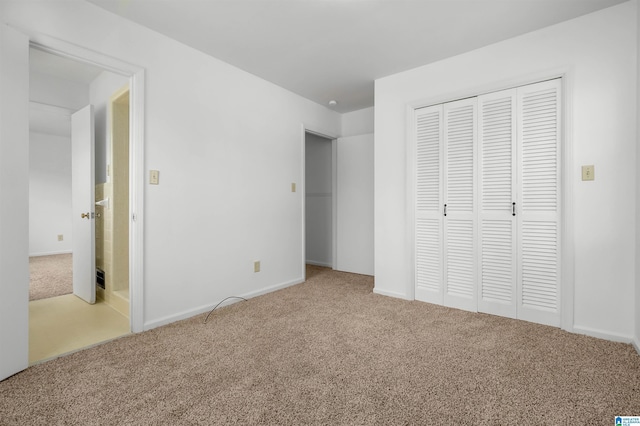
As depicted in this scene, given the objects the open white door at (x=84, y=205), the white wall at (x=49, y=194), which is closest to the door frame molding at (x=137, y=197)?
the open white door at (x=84, y=205)

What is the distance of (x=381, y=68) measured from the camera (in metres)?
3.08

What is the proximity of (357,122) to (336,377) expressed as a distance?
3.58 meters

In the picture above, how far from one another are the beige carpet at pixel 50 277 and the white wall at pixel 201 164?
190 centimetres

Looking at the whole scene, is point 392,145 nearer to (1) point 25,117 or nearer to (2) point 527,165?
(2) point 527,165

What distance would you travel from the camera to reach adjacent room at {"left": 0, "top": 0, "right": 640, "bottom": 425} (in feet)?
5.39

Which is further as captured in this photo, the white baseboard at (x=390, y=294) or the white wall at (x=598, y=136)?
the white baseboard at (x=390, y=294)

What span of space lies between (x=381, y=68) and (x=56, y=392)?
3446 millimetres

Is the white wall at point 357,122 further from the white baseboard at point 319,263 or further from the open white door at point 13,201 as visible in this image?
the open white door at point 13,201

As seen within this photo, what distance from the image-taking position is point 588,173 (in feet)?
7.30

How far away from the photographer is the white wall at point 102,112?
3156 mm

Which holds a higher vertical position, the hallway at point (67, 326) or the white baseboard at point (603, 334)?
the white baseboard at point (603, 334)

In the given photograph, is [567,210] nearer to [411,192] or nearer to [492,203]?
[492,203]

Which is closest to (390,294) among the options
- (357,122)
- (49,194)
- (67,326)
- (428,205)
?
(428,205)

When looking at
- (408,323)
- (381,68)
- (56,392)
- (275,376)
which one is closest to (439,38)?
(381,68)
